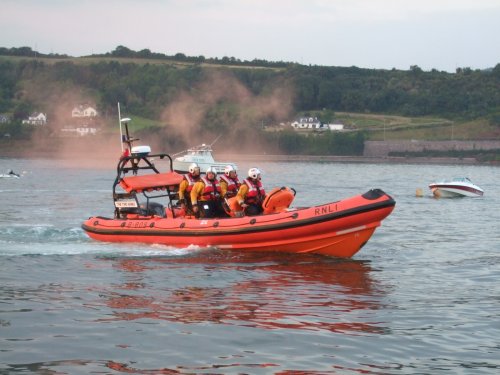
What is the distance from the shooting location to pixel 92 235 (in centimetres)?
2128

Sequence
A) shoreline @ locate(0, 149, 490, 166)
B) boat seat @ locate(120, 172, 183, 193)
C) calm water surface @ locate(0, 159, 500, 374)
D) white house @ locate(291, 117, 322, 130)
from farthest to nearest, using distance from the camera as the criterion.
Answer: white house @ locate(291, 117, 322, 130) < shoreline @ locate(0, 149, 490, 166) < boat seat @ locate(120, 172, 183, 193) < calm water surface @ locate(0, 159, 500, 374)

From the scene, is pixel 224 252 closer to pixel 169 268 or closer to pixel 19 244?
pixel 169 268

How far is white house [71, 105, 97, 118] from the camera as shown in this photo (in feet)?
381

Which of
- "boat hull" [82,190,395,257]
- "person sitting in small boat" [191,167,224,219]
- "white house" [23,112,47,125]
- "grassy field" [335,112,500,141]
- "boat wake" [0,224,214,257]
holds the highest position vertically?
Answer: "white house" [23,112,47,125]

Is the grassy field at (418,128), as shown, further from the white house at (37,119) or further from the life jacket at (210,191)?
the life jacket at (210,191)

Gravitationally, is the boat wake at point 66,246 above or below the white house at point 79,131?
below

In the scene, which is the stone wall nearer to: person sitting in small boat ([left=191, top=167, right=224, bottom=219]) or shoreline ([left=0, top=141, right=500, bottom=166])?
shoreline ([left=0, top=141, right=500, bottom=166])

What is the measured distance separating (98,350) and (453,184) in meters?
33.7

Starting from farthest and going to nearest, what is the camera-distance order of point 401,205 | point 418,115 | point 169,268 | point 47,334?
point 418,115
point 401,205
point 169,268
point 47,334

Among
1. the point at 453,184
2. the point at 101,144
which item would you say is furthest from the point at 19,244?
the point at 101,144

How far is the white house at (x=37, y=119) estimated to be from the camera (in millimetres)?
115825

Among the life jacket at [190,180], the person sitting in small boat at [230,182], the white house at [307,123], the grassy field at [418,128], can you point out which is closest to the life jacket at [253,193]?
the person sitting in small boat at [230,182]

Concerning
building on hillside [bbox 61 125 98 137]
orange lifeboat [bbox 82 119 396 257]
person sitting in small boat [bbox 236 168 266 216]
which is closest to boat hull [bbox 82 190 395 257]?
orange lifeboat [bbox 82 119 396 257]

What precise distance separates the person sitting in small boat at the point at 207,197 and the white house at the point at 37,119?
321 ft
